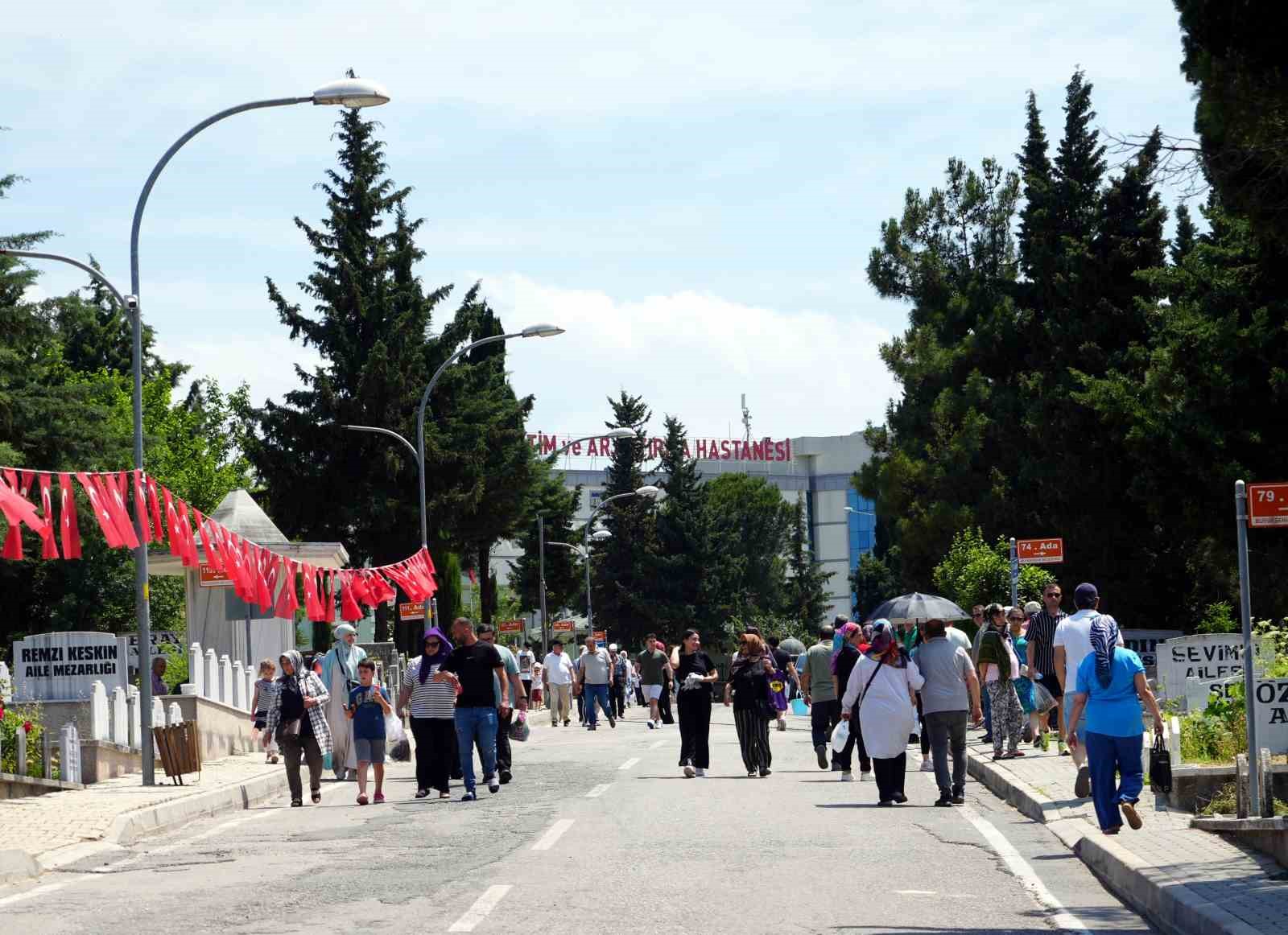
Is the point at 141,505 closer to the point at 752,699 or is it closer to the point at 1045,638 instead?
the point at 752,699

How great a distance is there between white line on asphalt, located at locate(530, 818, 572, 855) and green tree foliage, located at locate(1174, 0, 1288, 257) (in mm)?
6629

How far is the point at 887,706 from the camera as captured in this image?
17.0 metres

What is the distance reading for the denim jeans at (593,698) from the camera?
3762cm

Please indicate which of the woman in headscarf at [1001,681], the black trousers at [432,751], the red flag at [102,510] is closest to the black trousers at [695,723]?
the black trousers at [432,751]

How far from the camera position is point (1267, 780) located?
11648 mm

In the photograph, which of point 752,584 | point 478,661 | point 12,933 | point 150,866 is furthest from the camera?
point 752,584

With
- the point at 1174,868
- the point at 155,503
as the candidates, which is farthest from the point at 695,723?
the point at 1174,868

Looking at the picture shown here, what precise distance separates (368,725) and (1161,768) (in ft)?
Result: 27.9

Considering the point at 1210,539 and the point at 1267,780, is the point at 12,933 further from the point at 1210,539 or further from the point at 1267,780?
the point at 1210,539

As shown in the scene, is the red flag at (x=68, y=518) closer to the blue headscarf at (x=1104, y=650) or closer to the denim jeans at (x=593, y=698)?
the blue headscarf at (x=1104, y=650)

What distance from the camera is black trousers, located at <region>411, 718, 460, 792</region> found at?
61.1 feet

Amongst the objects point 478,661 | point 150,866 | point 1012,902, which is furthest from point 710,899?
point 478,661

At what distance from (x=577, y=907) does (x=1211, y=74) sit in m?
6.92

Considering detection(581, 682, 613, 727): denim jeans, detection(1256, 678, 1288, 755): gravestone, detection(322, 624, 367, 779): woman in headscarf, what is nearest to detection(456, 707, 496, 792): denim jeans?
detection(322, 624, 367, 779): woman in headscarf
